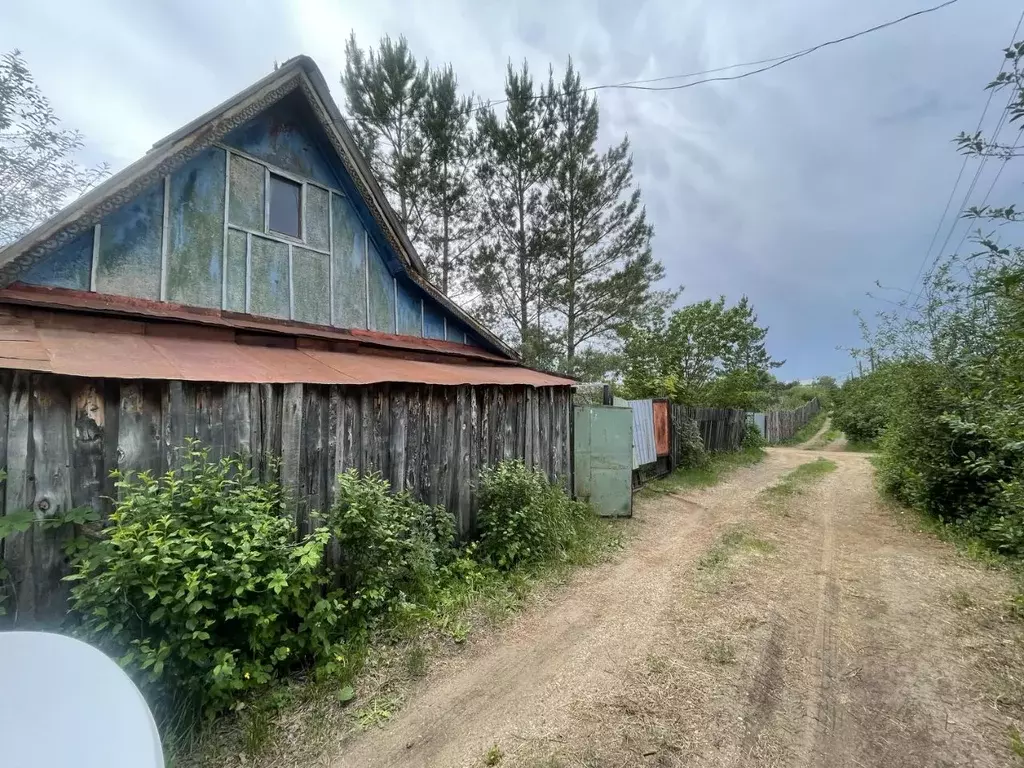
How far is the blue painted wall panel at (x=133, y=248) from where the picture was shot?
13.7 ft

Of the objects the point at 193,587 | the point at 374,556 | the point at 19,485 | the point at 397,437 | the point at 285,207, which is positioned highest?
the point at 285,207

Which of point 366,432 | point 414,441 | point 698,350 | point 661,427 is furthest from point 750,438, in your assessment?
point 366,432

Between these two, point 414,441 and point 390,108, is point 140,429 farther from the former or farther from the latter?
point 390,108

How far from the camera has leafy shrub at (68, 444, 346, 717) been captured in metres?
2.43

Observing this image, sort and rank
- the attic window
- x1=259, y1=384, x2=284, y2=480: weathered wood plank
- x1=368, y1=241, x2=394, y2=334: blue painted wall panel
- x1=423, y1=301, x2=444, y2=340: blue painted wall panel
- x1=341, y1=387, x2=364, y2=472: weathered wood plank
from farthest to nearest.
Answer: x1=423, y1=301, x2=444, y2=340: blue painted wall panel < x1=368, y1=241, x2=394, y2=334: blue painted wall panel < the attic window < x1=341, y1=387, x2=364, y2=472: weathered wood plank < x1=259, y1=384, x2=284, y2=480: weathered wood plank

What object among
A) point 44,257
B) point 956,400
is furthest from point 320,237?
point 956,400

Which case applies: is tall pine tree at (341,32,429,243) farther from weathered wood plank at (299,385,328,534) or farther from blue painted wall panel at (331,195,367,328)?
weathered wood plank at (299,385,328,534)

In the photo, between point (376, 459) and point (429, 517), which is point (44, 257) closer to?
point (376, 459)

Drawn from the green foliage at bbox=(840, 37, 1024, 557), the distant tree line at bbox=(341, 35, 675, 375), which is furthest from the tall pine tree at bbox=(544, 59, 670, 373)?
the green foliage at bbox=(840, 37, 1024, 557)

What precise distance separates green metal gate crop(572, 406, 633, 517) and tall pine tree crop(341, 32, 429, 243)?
1056 cm

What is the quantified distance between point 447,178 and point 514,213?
280 cm

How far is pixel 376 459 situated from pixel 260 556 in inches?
69.3

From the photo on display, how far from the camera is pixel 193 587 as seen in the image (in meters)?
2.38

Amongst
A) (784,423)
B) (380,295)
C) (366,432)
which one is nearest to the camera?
(366,432)
